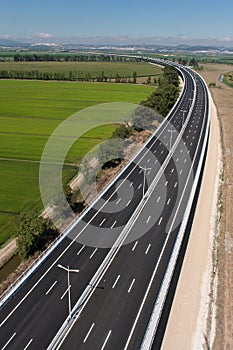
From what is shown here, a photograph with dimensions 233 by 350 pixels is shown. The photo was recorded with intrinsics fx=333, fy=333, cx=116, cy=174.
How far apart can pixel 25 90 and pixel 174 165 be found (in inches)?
5090

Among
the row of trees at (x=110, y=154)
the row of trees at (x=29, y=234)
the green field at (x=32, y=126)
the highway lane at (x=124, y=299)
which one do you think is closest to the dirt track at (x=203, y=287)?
the highway lane at (x=124, y=299)

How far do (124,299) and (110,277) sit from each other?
367cm

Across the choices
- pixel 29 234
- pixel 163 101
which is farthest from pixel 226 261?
pixel 163 101

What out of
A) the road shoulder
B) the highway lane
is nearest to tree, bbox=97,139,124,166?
the road shoulder

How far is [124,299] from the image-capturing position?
35188 millimetres

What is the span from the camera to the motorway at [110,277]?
3155 centimetres

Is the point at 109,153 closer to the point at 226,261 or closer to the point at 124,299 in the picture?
the point at 226,261

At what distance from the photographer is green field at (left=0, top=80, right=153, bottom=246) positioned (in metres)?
63.1

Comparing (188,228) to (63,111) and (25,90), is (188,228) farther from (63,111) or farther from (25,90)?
(25,90)

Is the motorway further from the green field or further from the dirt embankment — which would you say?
the green field

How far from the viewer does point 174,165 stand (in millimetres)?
72062

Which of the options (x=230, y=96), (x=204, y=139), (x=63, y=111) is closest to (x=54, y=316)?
(x=204, y=139)

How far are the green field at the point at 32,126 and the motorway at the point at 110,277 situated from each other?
588 inches

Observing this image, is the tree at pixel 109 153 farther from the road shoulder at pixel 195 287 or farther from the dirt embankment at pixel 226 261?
the dirt embankment at pixel 226 261
